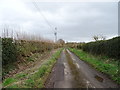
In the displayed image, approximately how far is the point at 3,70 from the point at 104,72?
8.04 m

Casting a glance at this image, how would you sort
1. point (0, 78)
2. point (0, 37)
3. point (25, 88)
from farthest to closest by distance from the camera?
point (0, 37)
point (0, 78)
point (25, 88)

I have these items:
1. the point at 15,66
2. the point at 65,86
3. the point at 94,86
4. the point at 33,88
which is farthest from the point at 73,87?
the point at 15,66

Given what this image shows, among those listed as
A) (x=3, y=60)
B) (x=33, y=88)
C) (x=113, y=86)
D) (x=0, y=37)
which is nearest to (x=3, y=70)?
(x=3, y=60)

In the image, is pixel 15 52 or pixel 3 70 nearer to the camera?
pixel 3 70

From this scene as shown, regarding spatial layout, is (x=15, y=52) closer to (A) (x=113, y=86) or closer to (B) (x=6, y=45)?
(B) (x=6, y=45)

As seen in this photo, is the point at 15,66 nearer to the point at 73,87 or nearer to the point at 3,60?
the point at 3,60

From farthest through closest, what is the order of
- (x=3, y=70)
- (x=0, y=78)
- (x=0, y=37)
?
(x=0, y=37), (x=3, y=70), (x=0, y=78)

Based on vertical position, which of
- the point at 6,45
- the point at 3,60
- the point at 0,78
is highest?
the point at 6,45

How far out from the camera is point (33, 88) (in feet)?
26.0

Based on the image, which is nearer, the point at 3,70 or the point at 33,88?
the point at 33,88

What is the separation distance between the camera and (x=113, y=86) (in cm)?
830

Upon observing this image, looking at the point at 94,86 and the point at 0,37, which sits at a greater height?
the point at 0,37

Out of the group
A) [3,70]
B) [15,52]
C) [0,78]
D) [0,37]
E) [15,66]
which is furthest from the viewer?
[15,52]

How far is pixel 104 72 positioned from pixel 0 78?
7.57 m
